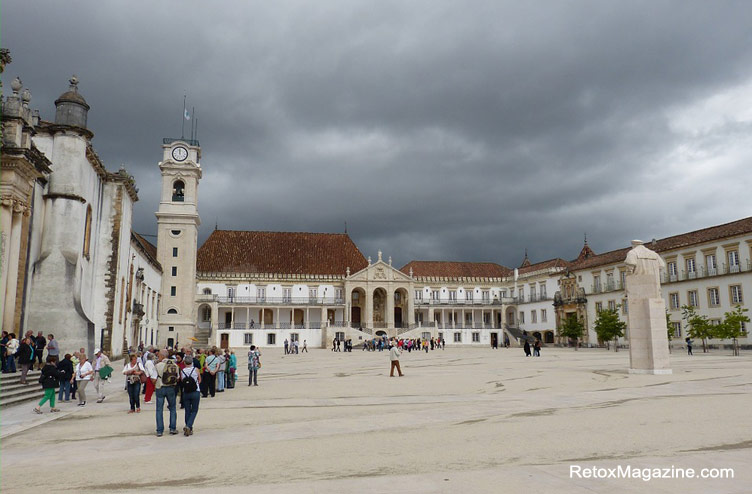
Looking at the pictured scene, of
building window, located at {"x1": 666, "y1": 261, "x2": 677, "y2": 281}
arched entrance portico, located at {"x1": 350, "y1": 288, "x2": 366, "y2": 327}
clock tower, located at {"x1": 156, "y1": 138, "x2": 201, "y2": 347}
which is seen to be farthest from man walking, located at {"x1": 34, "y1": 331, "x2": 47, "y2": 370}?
arched entrance portico, located at {"x1": 350, "y1": 288, "x2": 366, "y2": 327}

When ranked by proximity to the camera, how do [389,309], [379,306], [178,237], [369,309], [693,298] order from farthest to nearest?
[379,306], [389,309], [369,309], [178,237], [693,298]

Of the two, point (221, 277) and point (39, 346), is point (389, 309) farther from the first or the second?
point (39, 346)

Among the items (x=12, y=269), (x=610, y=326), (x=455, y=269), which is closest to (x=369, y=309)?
(x=455, y=269)

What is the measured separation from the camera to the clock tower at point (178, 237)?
2000 inches

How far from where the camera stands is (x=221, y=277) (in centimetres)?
6341

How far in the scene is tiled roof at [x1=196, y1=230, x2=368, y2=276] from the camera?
217ft

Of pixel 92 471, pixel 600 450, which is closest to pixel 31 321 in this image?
pixel 92 471

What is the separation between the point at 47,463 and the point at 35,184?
15260 millimetres

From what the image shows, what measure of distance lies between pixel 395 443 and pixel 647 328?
14567 mm

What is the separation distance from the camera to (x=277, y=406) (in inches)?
485

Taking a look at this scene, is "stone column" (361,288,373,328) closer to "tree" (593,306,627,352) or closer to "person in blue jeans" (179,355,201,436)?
"tree" (593,306,627,352)

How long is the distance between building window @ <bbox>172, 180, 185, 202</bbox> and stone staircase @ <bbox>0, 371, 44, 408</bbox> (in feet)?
134

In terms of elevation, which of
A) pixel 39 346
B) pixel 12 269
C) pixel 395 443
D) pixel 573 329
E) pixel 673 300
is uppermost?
pixel 673 300

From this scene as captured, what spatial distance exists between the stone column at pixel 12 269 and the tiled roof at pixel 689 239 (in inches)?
1731
